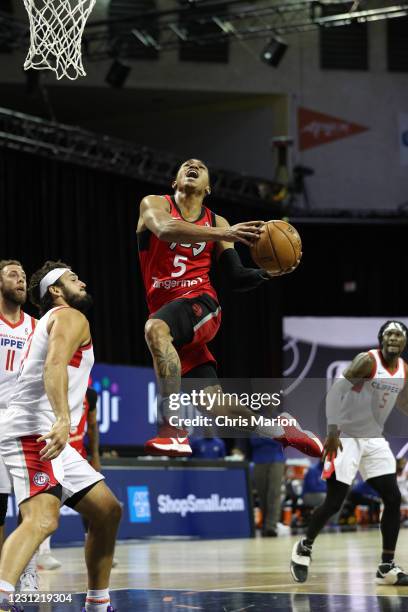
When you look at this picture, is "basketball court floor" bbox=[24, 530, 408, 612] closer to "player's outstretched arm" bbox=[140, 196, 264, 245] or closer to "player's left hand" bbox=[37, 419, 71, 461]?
"player's left hand" bbox=[37, 419, 71, 461]

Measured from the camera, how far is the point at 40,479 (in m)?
5.26

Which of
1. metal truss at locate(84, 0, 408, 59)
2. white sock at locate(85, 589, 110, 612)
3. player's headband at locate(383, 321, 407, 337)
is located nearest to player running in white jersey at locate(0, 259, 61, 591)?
white sock at locate(85, 589, 110, 612)

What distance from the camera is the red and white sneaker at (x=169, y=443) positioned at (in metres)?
5.97

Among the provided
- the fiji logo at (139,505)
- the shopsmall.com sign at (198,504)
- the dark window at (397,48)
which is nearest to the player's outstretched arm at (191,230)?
the fiji logo at (139,505)

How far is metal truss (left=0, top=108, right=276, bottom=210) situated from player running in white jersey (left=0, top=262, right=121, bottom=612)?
9.45m

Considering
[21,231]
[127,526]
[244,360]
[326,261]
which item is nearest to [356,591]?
[127,526]

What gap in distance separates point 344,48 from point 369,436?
15.0 meters

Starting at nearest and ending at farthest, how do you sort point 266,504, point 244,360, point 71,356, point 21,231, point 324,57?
1. point 71,356
2. point 266,504
3. point 21,231
4. point 244,360
5. point 324,57

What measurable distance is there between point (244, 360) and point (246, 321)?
76cm

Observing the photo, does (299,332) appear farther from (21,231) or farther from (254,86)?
(21,231)

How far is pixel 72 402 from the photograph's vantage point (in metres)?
5.58

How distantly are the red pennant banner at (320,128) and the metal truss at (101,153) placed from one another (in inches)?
85.4

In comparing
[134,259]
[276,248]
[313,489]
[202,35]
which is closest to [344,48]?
[202,35]

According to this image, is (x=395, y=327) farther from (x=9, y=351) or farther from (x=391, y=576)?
(x=9, y=351)
